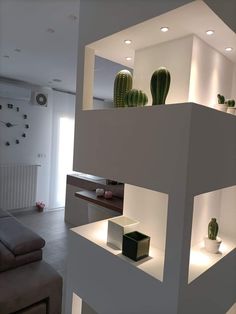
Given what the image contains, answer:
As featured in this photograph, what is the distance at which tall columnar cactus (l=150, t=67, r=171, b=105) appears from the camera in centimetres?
118

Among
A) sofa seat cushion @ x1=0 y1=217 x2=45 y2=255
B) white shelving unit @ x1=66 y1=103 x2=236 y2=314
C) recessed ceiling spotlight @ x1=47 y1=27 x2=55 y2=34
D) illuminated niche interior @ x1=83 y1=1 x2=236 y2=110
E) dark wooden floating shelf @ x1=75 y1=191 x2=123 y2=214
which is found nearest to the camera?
white shelving unit @ x1=66 y1=103 x2=236 y2=314

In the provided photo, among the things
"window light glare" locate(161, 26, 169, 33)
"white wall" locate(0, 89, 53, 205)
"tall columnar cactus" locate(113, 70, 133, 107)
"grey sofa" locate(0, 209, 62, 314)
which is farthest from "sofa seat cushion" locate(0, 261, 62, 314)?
"white wall" locate(0, 89, 53, 205)

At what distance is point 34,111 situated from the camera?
16.6 feet

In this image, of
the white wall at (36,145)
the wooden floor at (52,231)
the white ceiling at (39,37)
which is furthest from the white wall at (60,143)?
the white ceiling at (39,37)

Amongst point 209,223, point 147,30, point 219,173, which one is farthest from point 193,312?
point 147,30

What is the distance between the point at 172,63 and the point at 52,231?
374 cm

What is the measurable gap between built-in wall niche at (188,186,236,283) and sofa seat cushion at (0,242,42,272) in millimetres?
1716

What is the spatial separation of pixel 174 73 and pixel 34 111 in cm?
425

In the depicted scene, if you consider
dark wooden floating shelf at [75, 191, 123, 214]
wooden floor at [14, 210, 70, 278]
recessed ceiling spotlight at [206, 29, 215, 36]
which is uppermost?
recessed ceiling spotlight at [206, 29, 215, 36]

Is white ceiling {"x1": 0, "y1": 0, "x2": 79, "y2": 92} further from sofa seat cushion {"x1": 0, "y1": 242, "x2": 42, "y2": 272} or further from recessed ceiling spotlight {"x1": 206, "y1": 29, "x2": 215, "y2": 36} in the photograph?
sofa seat cushion {"x1": 0, "y1": 242, "x2": 42, "y2": 272}

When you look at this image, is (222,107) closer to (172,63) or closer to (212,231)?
(172,63)

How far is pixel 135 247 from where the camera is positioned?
1.24 metres

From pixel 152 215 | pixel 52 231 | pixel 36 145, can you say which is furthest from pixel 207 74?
pixel 36 145

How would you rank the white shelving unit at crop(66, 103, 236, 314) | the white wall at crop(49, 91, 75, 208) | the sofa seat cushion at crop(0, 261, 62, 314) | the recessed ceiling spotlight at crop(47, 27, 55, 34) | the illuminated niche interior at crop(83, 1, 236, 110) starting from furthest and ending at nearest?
the white wall at crop(49, 91, 75, 208), the recessed ceiling spotlight at crop(47, 27, 55, 34), the sofa seat cushion at crop(0, 261, 62, 314), the illuminated niche interior at crop(83, 1, 236, 110), the white shelving unit at crop(66, 103, 236, 314)
